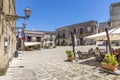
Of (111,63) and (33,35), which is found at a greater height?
(33,35)

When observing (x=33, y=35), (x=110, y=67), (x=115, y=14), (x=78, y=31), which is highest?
(x=115, y=14)

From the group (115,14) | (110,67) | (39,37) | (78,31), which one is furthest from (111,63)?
(39,37)

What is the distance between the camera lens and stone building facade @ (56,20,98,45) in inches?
1569

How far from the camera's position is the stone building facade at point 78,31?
131 ft

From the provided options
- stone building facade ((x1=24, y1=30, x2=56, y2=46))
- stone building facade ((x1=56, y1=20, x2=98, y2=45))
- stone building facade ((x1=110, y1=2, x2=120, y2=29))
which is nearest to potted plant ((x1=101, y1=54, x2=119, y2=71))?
stone building facade ((x1=110, y1=2, x2=120, y2=29))

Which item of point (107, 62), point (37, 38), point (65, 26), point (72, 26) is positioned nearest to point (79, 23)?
point (72, 26)

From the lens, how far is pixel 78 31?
43344mm

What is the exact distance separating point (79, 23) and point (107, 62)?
3619cm

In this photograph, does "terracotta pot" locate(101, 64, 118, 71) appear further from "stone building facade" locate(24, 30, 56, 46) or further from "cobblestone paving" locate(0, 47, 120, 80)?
"stone building facade" locate(24, 30, 56, 46)

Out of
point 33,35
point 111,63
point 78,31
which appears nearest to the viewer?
point 111,63

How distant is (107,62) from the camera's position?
7.46 metres


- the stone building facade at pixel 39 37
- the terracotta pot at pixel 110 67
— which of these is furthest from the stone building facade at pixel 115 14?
the terracotta pot at pixel 110 67

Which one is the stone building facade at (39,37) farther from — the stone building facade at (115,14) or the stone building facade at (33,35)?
the stone building facade at (115,14)

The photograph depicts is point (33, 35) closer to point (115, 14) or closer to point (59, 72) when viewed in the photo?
point (115, 14)
